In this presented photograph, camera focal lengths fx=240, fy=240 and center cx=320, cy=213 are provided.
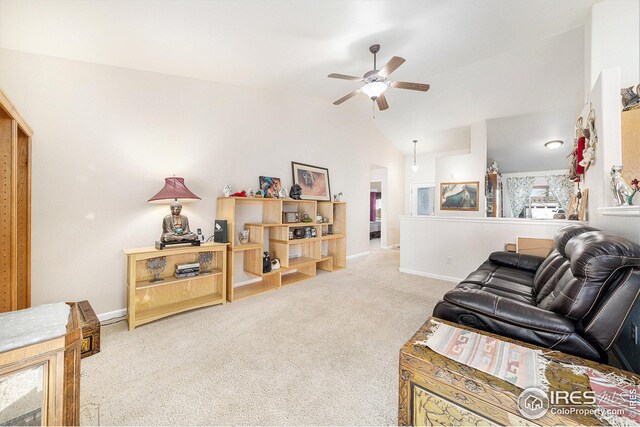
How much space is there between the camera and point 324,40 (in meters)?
2.63

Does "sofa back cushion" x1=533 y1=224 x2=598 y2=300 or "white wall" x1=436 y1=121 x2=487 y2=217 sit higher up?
"white wall" x1=436 y1=121 x2=487 y2=217

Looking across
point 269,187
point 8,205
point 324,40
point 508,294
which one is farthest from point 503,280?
point 8,205

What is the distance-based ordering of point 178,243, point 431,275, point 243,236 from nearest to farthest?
point 178,243 → point 243,236 → point 431,275

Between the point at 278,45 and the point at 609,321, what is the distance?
3286mm

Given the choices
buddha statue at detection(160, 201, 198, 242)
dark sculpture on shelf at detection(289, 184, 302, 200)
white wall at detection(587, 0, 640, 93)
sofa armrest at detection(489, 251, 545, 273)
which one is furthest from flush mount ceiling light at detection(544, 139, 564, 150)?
buddha statue at detection(160, 201, 198, 242)

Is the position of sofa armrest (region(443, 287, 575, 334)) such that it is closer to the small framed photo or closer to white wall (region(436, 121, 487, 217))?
the small framed photo

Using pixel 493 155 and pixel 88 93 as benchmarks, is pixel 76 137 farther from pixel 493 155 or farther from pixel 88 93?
pixel 493 155

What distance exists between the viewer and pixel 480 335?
1.25 m

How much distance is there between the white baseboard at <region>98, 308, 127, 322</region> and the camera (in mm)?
2395

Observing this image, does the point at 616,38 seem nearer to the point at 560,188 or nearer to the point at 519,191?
the point at 560,188

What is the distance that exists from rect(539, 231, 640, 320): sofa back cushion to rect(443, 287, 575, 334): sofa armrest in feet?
0.28

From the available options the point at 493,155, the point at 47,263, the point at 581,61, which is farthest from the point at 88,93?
the point at 493,155

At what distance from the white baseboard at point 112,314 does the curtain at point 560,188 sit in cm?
964

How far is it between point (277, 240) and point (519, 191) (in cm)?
766
